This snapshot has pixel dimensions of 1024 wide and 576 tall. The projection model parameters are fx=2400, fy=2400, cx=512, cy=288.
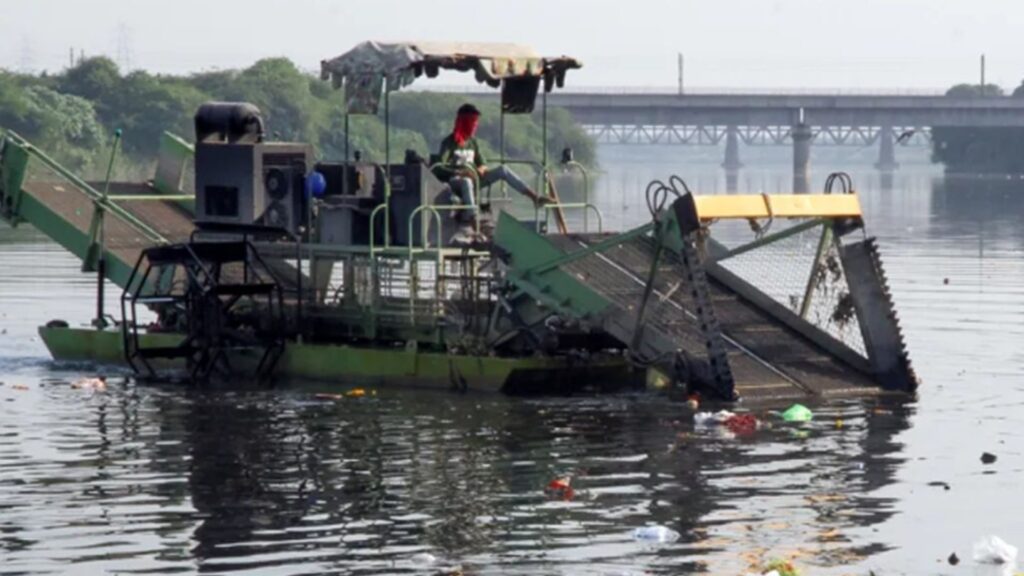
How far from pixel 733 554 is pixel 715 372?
639cm

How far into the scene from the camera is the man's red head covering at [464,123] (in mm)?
22047

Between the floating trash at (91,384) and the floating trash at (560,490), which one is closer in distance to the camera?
the floating trash at (560,490)

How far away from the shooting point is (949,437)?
18391mm

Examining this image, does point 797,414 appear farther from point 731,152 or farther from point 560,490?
point 731,152

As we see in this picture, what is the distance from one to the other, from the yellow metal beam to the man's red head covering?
2748mm

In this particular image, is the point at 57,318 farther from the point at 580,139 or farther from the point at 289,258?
the point at 580,139

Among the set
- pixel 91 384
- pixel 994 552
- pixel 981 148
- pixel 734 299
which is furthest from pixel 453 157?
pixel 981 148

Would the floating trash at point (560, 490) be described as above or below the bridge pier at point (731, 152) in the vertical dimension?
above

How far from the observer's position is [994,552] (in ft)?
43.5

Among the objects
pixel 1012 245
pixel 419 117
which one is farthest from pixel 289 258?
pixel 419 117

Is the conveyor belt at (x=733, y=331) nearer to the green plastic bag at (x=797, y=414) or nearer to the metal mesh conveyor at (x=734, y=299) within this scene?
the metal mesh conveyor at (x=734, y=299)

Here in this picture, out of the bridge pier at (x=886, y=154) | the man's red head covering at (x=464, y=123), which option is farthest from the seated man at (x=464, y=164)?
the bridge pier at (x=886, y=154)

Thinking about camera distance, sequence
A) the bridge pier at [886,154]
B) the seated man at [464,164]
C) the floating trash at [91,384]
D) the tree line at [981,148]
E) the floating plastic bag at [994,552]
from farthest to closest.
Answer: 1. the bridge pier at [886,154]
2. the tree line at [981,148]
3. the seated man at [464,164]
4. the floating trash at [91,384]
5. the floating plastic bag at [994,552]

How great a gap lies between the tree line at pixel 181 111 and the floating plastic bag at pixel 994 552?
59053 mm
